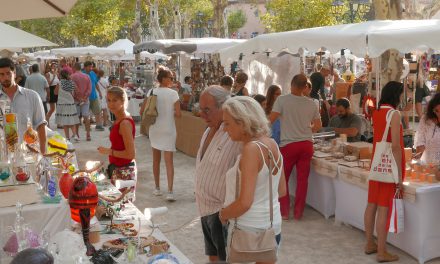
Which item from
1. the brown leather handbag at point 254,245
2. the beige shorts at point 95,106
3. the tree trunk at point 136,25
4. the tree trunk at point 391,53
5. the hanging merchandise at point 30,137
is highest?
the tree trunk at point 136,25

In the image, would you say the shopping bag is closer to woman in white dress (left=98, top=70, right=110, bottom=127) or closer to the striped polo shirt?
the striped polo shirt

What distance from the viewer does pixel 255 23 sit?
6356cm

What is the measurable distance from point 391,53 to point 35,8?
8.05 meters

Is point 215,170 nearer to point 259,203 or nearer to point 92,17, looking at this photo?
point 259,203

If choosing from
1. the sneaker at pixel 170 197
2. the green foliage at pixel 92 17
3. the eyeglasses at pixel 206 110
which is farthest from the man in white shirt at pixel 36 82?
the green foliage at pixel 92 17

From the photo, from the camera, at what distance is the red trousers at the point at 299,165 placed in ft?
19.7

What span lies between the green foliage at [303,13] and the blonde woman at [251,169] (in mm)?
23778

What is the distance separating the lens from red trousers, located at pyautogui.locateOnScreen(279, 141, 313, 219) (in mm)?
6020

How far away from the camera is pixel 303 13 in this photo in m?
26.1

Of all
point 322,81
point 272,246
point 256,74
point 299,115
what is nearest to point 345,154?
point 299,115

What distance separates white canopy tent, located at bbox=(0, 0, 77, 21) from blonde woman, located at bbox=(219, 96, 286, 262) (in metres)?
1.21

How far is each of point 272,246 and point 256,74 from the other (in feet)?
28.5

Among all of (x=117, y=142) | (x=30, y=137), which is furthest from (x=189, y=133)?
(x=30, y=137)

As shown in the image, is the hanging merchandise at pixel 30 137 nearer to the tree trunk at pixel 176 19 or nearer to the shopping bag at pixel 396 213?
the shopping bag at pixel 396 213
